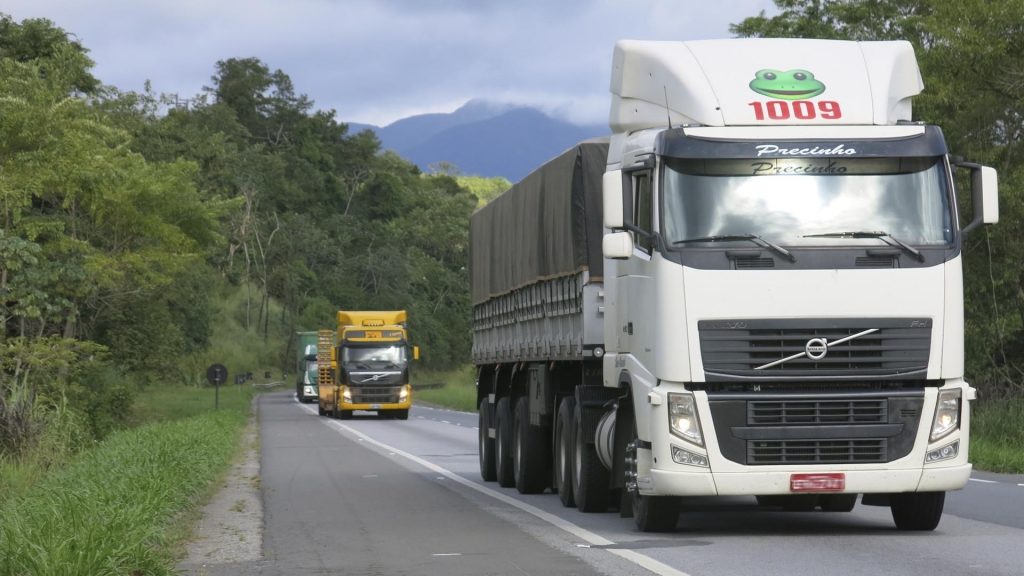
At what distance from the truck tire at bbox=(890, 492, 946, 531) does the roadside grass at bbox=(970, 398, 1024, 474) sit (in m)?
8.46

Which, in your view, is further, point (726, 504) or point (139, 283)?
point (139, 283)

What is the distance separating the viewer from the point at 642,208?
1318cm

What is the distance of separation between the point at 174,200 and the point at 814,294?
35.7 metres

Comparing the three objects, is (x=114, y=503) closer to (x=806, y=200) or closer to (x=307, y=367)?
(x=806, y=200)

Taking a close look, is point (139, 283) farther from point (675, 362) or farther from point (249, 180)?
point (249, 180)

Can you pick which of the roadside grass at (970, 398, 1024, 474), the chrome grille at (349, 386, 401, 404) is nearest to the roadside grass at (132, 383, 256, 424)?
the chrome grille at (349, 386, 401, 404)

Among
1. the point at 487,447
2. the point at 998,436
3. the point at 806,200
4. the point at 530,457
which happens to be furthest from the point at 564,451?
the point at 998,436

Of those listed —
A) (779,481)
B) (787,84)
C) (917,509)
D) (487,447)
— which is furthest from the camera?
(487,447)

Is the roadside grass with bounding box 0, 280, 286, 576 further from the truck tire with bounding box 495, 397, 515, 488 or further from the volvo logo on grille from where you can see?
the volvo logo on grille

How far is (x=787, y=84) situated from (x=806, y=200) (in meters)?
1.13

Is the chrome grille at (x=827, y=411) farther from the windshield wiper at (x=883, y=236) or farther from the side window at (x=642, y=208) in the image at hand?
the side window at (x=642, y=208)

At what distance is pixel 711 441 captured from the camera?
12.5 m

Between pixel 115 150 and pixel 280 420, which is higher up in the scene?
pixel 115 150

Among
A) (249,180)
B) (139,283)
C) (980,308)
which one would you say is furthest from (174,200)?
(249,180)
